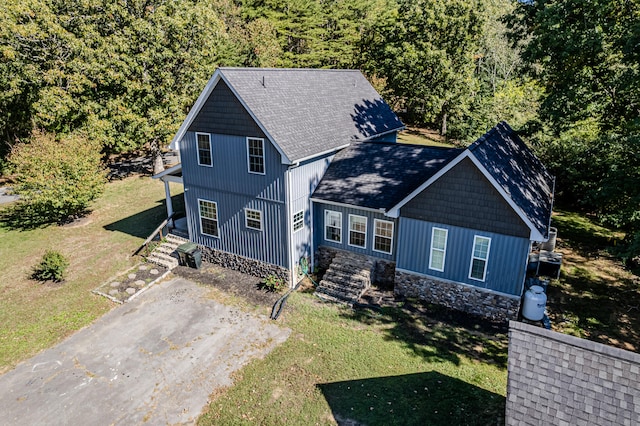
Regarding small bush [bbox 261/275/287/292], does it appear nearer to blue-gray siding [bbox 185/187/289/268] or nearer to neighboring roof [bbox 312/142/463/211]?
blue-gray siding [bbox 185/187/289/268]

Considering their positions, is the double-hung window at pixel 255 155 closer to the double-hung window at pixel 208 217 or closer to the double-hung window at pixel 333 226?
the double-hung window at pixel 208 217

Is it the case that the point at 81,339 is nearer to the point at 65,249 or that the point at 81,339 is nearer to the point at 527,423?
the point at 65,249

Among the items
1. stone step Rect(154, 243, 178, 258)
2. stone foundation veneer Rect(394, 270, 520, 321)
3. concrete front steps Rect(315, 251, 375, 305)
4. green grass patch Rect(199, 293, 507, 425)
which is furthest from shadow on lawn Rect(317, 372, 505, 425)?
stone step Rect(154, 243, 178, 258)

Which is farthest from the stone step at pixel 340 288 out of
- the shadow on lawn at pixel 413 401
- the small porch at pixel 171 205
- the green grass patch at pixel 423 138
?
the green grass patch at pixel 423 138

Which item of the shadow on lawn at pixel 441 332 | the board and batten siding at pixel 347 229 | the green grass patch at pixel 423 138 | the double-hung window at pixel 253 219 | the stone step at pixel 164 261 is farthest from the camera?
the green grass patch at pixel 423 138

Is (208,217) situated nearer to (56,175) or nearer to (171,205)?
(171,205)

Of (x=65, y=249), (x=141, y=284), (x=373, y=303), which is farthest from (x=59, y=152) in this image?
(x=373, y=303)
